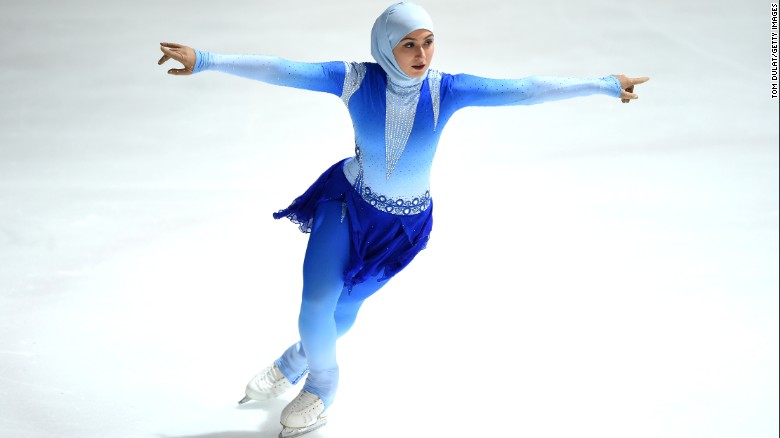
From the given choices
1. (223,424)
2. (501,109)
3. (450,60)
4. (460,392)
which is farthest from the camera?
(450,60)

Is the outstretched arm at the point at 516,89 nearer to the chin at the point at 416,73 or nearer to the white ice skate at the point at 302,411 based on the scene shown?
the chin at the point at 416,73

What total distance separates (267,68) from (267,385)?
1.31 m

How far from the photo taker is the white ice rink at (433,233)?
4660 mm

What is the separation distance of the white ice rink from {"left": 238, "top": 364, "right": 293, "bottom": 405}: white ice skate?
0.07 m

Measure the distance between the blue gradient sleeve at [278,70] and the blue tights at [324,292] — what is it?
44 centimetres

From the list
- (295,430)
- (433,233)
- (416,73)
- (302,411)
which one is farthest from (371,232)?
(433,233)

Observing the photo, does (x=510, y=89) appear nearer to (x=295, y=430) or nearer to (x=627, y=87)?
(x=627, y=87)

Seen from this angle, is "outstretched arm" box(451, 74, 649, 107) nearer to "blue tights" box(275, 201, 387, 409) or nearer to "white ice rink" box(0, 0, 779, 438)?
"blue tights" box(275, 201, 387, 409)

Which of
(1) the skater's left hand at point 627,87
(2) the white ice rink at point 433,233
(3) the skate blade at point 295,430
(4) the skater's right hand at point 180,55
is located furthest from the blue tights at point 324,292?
(1) the skater's left hand at point 627,87

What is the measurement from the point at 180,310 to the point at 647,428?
6.56 ft

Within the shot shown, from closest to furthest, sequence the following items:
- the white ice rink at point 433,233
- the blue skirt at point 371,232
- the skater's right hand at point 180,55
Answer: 1. the skater's right hand at point 180,55
2. the blue skirt at point 371,232
3. the white ice rink at point 433,233

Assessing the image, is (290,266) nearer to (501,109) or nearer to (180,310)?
(180,310)

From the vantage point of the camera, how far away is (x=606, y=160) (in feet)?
22.6

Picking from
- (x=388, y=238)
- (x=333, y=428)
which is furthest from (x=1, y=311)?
(x=388, y=238)
